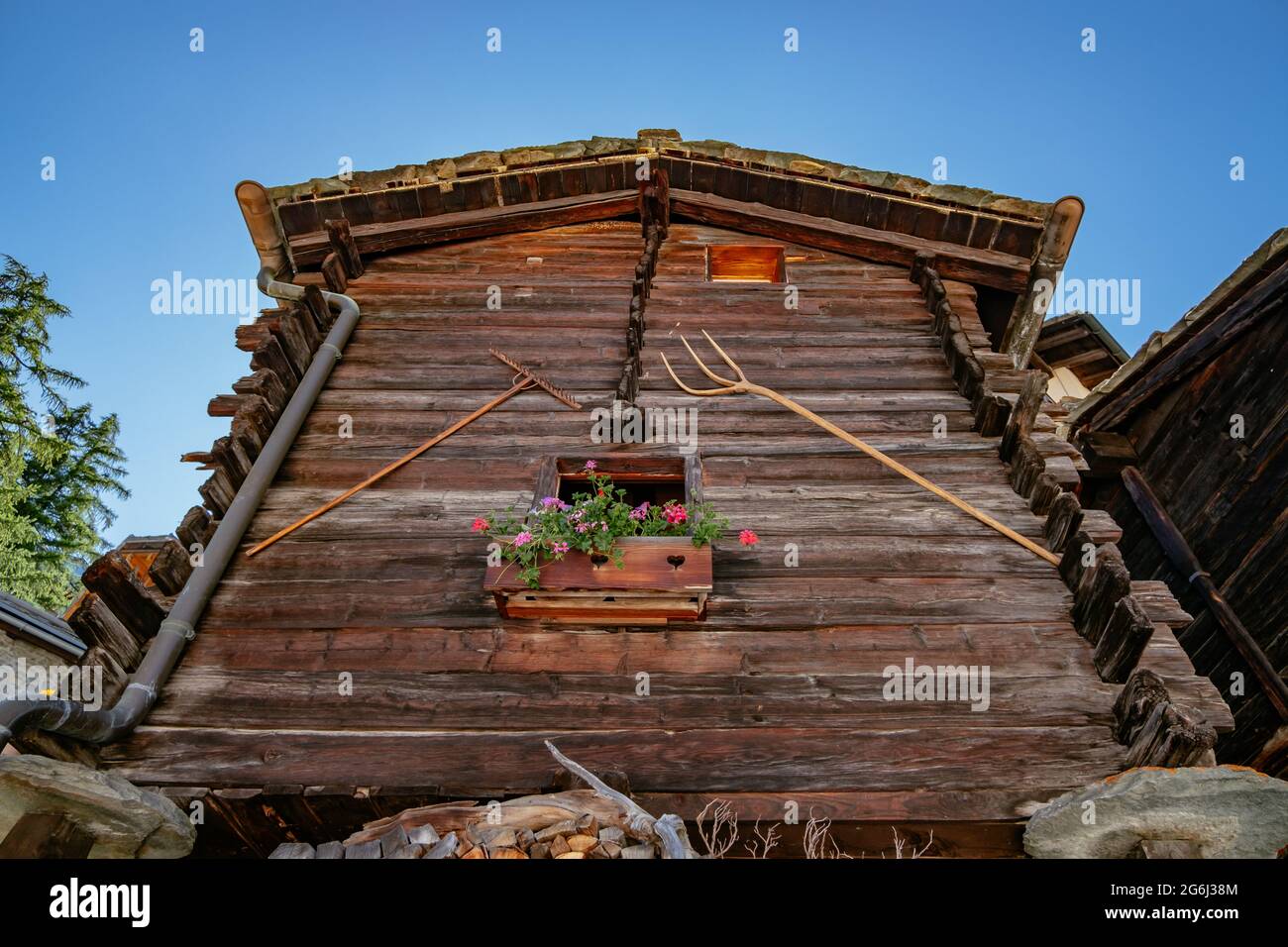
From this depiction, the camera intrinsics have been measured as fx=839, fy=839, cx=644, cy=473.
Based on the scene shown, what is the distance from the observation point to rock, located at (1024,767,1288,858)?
3822 millimetres

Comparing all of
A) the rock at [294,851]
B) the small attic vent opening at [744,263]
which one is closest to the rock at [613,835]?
the rock at [294,851]

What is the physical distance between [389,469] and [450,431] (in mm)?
621

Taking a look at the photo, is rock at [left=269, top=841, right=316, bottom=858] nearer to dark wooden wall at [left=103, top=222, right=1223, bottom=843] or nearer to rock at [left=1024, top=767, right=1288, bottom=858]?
dark wooden wall at [left=103, top=222, right=1223, bottom=843]

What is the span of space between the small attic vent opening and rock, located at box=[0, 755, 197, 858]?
23.4 ft

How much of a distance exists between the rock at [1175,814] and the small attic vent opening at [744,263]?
6.45 m

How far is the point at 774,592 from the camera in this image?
5.53 meters

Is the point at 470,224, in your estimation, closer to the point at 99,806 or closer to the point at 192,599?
the point at 192,599

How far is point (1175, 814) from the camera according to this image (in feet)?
12.9

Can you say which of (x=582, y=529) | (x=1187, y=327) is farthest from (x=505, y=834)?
(x=1187, y=327)

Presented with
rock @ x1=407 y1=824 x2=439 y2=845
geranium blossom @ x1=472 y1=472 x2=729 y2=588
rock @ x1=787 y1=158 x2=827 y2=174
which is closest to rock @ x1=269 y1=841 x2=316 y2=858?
rock @ x1=407 y1=824 x2=439 y2=845

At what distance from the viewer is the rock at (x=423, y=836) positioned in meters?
3.86
